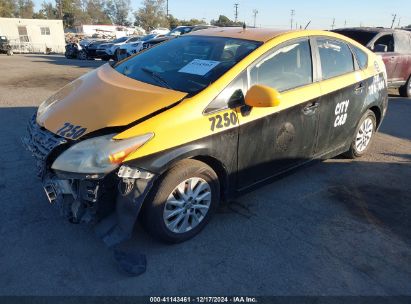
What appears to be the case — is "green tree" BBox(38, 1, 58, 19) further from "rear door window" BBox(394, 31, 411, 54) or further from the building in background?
"rear door window" BBox(394, 31, 411, 54)

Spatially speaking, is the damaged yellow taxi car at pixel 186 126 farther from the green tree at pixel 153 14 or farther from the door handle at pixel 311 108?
the green tree at pixel 153 14

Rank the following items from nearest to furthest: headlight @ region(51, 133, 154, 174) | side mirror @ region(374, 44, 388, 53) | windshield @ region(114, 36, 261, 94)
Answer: headlight @ region(51, 133, 154, 174)
windshield @ region(114, 36, 261, 94)
side mirror @ region(374, 44, 388, 53)

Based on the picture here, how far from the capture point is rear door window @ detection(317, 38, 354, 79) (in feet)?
12.7

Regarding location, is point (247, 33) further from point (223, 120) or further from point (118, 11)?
point (118, 11)

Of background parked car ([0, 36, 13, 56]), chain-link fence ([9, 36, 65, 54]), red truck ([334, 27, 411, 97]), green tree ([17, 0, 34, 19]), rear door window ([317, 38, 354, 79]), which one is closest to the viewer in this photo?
rear door window ([317, 38, 354, 79])

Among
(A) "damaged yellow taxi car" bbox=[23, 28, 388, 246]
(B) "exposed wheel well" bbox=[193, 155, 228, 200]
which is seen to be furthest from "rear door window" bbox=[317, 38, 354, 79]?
(B) "exposed wheel well" bbox=[193, 155, 228, 200]

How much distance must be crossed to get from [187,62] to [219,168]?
3.68 ft

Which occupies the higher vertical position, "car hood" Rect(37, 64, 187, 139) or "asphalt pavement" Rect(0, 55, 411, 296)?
"car hood" Rect(37, 64, 187, 139)

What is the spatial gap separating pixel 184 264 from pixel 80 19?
106m

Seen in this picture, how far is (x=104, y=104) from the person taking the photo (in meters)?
2.89

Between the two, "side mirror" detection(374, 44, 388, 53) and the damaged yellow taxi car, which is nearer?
the damaged yellow taxi car

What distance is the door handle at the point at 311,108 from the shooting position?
140 inches

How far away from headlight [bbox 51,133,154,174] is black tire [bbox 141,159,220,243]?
14.1 inches

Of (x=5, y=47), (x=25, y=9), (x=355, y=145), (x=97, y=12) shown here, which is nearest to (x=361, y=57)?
(x=355, y=145)
